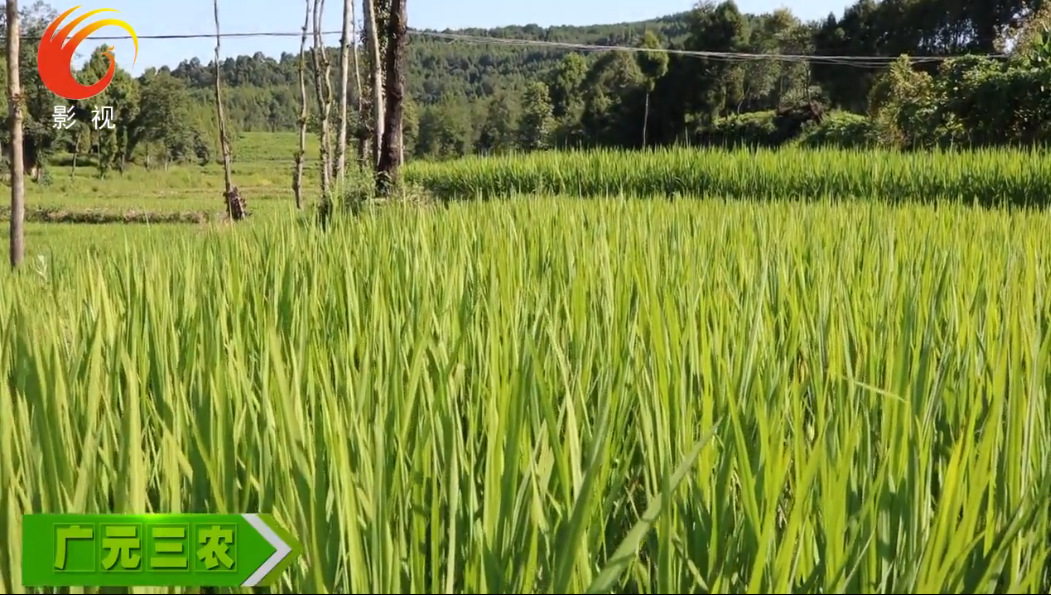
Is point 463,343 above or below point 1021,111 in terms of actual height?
below

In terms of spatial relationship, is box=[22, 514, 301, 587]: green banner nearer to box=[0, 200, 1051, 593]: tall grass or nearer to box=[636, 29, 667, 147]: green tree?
box=[0, 200, 1051, 593]: tall grass

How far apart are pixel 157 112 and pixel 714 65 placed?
28.6 m

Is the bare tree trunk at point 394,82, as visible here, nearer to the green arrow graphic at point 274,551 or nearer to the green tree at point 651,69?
the green arrow graphic at point 274,551

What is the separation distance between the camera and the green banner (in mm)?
551

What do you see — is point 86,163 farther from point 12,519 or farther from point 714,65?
point 12,519

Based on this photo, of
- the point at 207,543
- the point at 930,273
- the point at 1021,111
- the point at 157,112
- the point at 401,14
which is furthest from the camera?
the point at 157,112

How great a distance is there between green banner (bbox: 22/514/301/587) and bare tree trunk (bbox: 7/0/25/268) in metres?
5.69

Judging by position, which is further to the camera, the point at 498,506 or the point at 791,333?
the point at 791,333

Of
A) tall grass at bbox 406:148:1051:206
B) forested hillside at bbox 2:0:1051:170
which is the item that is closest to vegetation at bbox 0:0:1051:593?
tall grass at bbox 406:148:1051:206

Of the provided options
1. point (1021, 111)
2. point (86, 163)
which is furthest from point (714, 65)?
point (86, 163)

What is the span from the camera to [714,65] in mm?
33031

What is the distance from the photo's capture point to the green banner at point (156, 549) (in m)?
0.55

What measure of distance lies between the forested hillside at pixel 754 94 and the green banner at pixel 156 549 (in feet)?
25.3

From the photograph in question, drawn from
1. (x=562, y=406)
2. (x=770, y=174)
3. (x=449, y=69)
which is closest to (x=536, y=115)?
(x=770, y=174)
